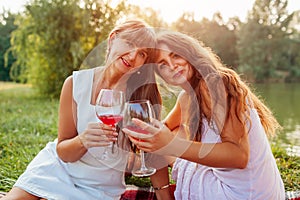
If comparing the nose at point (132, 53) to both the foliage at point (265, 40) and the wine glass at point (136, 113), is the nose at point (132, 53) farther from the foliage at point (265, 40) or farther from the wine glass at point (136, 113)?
the foliage at point (265, 40)

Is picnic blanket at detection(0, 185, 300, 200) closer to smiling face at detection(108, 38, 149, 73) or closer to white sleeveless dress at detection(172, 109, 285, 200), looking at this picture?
white sleeveless dress at detection(172, 109, 285, 200)

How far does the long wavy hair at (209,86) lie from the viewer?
171 centimetres

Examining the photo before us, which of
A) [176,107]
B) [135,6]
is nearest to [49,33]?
[135,6]

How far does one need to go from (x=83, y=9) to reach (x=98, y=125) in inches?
317

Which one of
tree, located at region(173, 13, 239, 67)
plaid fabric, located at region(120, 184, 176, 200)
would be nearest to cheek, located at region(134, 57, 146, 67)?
plaid fabric, located at region(120, 184, 176, 200)

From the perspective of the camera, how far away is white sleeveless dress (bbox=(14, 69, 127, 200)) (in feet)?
6.55

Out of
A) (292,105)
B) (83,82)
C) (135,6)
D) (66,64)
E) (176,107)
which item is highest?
(135,6)

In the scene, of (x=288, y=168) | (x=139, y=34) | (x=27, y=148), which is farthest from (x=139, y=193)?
(x=27, y=148)

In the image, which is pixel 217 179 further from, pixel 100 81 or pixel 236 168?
pixel 100 81

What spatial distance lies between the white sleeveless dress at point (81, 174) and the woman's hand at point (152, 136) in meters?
0.52

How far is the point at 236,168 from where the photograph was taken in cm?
176

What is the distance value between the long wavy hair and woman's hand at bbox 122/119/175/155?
321 mm

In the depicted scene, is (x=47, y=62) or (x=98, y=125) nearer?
(x=98, y=125)

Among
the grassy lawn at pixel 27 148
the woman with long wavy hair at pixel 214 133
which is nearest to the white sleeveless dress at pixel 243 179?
the woman with long wavy hair at pixel 214 133
